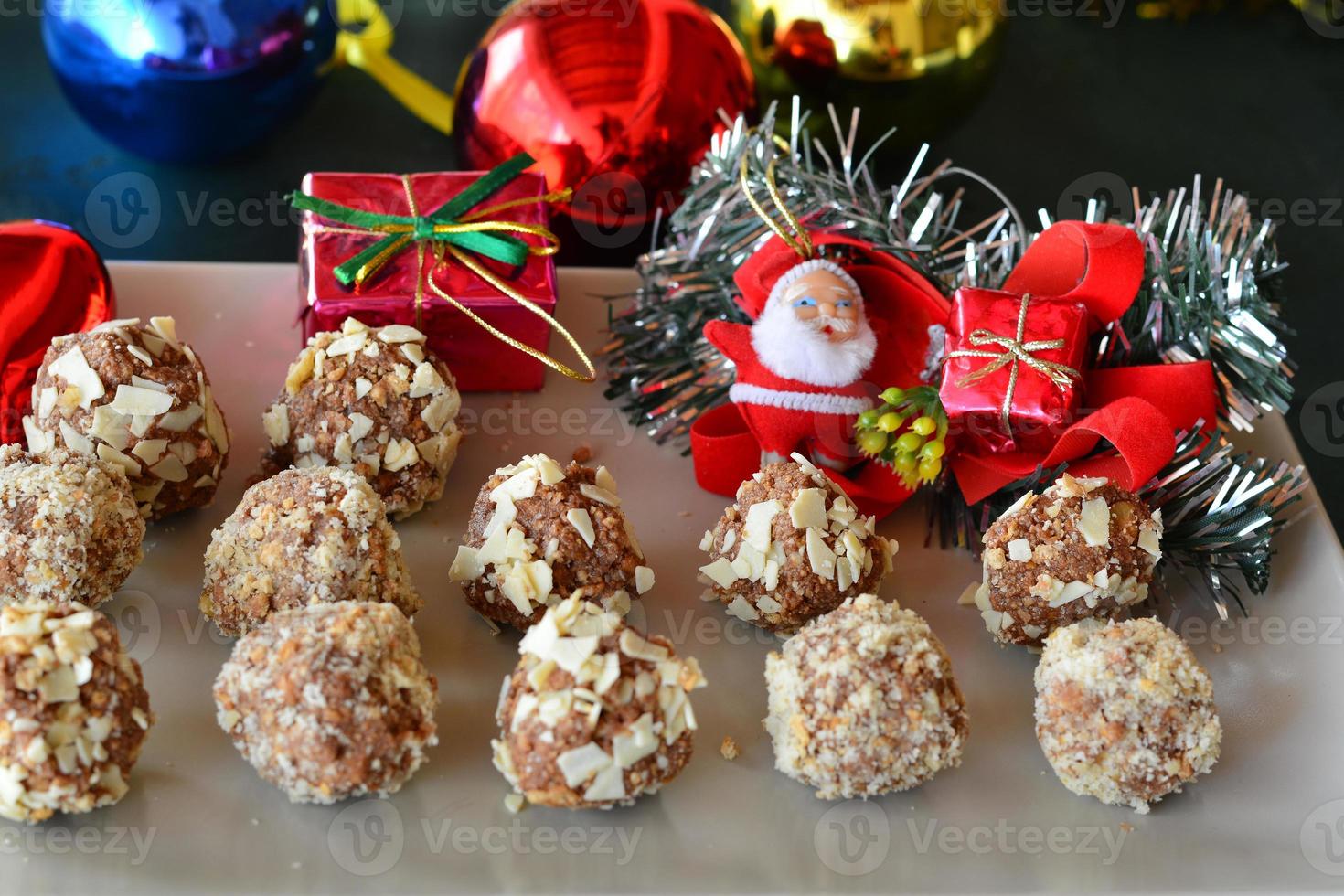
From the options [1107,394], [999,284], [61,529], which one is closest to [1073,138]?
[999,284]

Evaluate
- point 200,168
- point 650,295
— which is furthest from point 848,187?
point 200,168

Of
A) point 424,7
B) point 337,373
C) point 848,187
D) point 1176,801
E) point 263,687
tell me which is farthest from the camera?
point 424,7

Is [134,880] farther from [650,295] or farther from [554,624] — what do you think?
[650,295]

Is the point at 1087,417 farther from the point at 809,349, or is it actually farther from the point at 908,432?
the point at 809,349

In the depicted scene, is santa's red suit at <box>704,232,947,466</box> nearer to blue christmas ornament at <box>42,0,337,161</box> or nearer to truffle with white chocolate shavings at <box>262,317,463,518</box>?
truffle with white chocolate shavings at <box>262,317,463,518</box>

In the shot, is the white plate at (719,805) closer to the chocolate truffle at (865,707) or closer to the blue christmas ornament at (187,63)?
the chocolate truffle at (865,707)

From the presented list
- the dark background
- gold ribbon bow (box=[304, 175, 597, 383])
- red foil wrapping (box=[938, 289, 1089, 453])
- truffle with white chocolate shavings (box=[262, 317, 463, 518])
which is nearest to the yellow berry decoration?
red foil wrapping (box=[938, 289, 1089, 453])

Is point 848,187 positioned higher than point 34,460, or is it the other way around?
point 848,187
